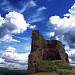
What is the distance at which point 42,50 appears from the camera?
10950 cm

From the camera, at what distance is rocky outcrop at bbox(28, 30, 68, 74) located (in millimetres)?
96812

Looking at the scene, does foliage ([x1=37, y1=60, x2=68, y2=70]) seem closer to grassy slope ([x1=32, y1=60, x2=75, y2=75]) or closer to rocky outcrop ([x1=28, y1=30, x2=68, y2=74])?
grassy slope ([x1=32, y1=60, x2=75, y2=75])

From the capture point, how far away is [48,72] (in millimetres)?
93062

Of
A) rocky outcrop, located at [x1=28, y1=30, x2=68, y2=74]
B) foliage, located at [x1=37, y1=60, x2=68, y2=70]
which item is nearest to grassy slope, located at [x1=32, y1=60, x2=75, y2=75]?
foliage, located at [x1=37, y1=60, x2=68, y2=70]

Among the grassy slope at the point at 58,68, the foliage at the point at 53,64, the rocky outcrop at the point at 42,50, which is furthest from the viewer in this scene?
the rocky outcrop at the point at 42,50

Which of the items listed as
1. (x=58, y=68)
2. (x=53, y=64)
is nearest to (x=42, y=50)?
(x=53, y=64)

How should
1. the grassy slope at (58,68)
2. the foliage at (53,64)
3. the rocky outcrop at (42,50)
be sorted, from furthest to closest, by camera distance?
1. the rocky outcrop at (42,50)
2. the foliage at (53,64)
3. the grassy slope at (58,68)

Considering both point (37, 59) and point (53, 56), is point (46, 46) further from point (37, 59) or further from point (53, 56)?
point (37, 59)

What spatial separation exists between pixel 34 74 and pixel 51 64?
8375mm

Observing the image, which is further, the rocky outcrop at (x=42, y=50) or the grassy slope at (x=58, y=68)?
the rocky outcrop at (x=42, y=50)

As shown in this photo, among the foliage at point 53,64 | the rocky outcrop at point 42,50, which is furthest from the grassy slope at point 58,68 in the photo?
the rocky outcrop at point 42,50

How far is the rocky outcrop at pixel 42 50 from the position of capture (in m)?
96.8

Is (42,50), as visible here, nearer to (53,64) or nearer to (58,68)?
(53,64)

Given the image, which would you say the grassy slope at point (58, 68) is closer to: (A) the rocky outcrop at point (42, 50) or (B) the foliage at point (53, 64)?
(B) the foliage at point (53, 64)
